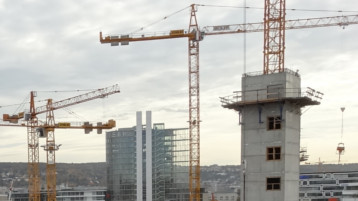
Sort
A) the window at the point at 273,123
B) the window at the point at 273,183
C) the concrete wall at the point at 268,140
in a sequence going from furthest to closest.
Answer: the window at the point at 273,123 → the concrete wall at the point at 268,140 → the window at the point at 273,183

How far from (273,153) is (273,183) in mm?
2622

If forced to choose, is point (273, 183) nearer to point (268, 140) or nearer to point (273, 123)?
point (268, 140)

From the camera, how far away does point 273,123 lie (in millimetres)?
42281

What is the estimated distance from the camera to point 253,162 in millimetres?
42594

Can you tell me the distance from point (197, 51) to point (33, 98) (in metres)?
51.8

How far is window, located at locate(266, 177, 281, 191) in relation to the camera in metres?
41.4

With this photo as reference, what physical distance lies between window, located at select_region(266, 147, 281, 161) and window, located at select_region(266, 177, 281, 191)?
69.8 inches

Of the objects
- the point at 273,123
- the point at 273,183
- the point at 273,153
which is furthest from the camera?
the point at 273,123

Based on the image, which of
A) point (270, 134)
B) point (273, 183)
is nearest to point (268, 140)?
point (270, 134)

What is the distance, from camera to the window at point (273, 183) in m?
41.4

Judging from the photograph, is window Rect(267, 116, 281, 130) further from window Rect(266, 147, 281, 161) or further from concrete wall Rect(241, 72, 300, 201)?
window Rect(266, 147, 281, 161)

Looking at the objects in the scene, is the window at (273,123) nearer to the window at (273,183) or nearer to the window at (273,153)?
the window at (273,153)

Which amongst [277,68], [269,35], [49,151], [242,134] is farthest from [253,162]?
[49,151]

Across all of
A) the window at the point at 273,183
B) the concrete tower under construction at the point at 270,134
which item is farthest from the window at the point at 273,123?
the window at the point at 273,183
